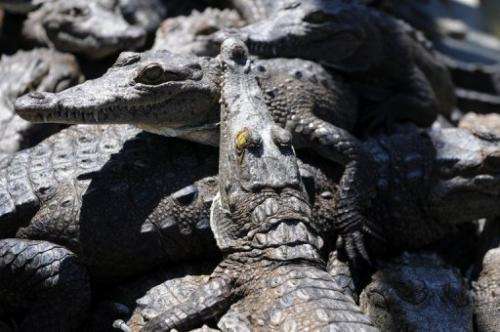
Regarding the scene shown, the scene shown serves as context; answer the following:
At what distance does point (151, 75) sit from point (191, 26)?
1.35 m

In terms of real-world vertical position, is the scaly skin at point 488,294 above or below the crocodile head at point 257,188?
below

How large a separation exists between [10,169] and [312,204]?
→ 116 centimetres

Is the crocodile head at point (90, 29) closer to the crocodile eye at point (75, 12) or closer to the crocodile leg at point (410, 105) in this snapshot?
the crocodile eye at point (75, 12)

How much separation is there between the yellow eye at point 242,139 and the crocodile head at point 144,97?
231 millimetres

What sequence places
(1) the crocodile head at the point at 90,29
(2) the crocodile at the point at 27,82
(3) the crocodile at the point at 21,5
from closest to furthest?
(2) the crocodile at the point at 27,82 → (1) the crocodile head at the point at 90,29 → (3) the crocodile at the point at 21,5

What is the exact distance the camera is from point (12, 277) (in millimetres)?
2723

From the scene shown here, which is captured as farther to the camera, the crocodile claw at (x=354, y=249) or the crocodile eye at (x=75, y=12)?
the crocodile eye at (x=75, y=12)

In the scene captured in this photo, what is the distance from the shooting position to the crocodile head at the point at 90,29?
148 inches

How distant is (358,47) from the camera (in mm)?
3502

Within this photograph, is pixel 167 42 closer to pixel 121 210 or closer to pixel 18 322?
pixel 121 210

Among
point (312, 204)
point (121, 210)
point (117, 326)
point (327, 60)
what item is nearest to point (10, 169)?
point (121, 210)

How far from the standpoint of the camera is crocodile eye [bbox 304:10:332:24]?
11.2ft

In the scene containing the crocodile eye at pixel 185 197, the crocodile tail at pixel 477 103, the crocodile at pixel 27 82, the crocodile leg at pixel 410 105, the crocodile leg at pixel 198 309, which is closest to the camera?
the crocodile leg at pixel 198 309

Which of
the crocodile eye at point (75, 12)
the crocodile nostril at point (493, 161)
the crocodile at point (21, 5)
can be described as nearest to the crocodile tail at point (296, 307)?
the crocodile nostril at point (493, 161)
